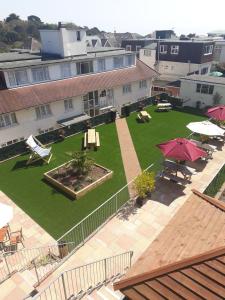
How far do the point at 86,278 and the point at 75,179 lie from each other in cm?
808

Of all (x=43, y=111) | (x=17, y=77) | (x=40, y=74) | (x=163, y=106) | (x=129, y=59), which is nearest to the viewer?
(x=17, y=77)

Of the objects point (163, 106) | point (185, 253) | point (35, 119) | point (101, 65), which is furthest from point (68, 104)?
point (185, 253)

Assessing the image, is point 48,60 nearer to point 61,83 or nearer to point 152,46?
point 61,83

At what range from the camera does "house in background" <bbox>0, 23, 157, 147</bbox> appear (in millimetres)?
22750

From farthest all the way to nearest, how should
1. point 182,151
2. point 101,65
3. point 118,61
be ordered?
point 118,61, point 101,65, point 182,151

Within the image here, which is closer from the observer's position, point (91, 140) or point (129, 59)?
point (91, 140)

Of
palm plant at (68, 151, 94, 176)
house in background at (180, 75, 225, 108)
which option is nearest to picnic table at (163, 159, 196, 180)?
palm plant at (68, 151, 94, 176)

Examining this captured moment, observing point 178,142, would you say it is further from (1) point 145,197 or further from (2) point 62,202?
(2) point 62,202

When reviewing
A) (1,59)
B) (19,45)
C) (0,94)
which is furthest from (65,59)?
(19,45)

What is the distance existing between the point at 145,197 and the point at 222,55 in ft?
175

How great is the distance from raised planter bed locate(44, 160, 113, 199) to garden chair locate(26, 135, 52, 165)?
2132 millimetres

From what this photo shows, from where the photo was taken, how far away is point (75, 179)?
17859 mm

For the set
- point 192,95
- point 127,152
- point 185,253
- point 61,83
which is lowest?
point 127,152

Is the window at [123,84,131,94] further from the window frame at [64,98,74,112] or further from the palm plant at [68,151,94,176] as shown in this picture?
the palm plant at [68,151,94,176]
